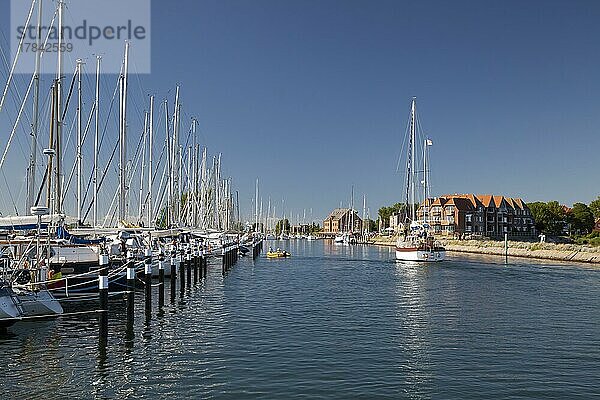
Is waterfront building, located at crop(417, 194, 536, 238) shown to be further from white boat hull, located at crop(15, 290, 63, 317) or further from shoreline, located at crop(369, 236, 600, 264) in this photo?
white boat hull, located at crop(15, 290, 63, 317)

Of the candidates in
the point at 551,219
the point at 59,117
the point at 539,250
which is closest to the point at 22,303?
the point at 59,117

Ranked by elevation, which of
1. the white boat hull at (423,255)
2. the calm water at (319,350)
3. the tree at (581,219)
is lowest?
the calm water at (319,350)

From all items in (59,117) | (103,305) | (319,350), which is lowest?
(319,350)

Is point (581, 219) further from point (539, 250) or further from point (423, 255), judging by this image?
point (423, 255)

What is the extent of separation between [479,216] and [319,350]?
6379 inches

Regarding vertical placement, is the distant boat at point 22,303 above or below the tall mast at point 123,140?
below

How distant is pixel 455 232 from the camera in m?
171

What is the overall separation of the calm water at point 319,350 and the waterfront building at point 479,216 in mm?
134420

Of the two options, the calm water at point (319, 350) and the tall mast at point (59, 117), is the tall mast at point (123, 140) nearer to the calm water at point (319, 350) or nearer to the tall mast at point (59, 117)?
the tall mast at point (59, 117)

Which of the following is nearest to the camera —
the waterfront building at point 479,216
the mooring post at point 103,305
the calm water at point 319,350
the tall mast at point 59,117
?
the calm water at point 319,350

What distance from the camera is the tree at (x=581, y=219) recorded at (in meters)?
178

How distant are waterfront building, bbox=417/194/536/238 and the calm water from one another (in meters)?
134

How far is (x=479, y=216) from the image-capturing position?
176250 millimetres

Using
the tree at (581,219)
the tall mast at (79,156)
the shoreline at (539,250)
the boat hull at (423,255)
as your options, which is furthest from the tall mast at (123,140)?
the tree at (581,219)
